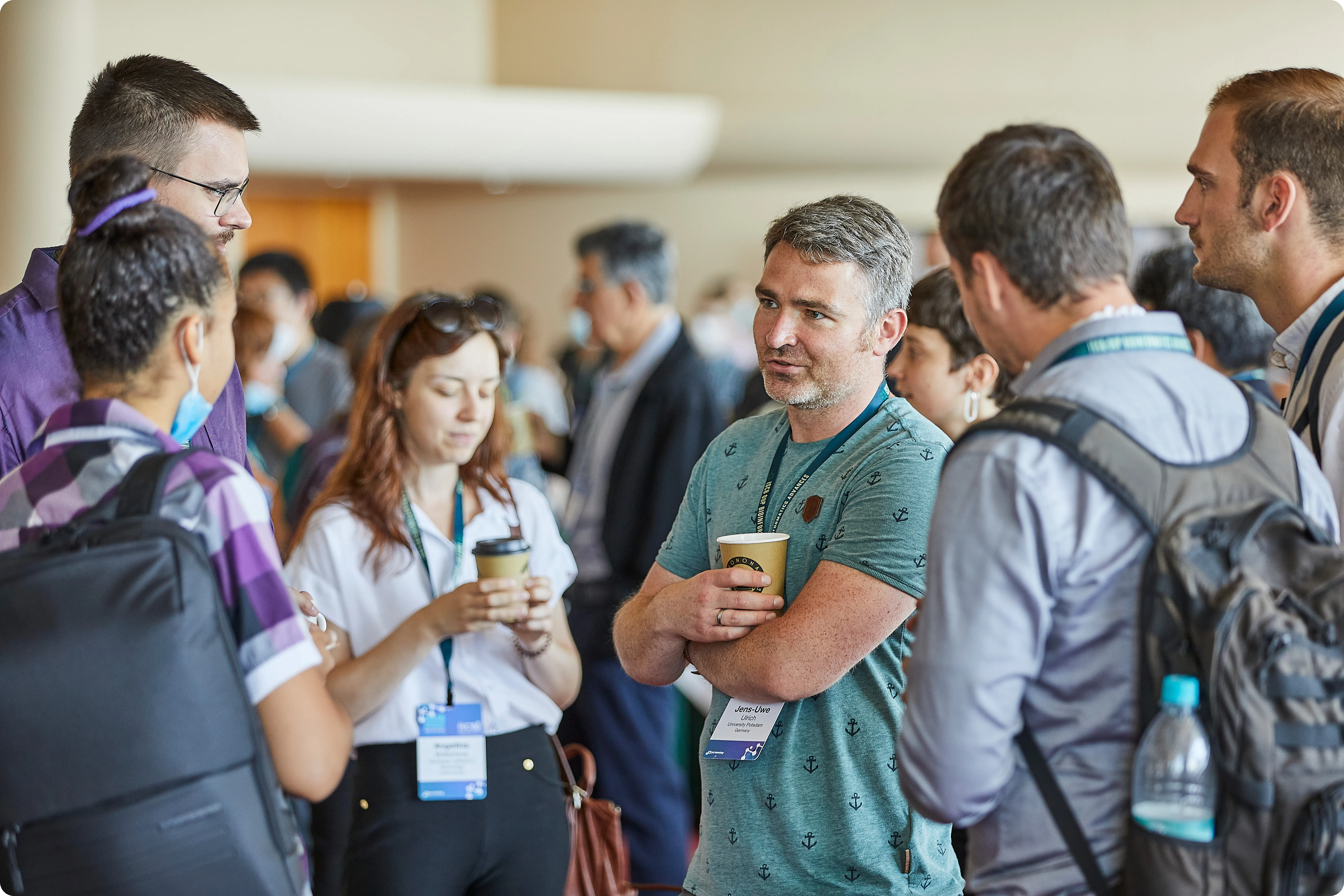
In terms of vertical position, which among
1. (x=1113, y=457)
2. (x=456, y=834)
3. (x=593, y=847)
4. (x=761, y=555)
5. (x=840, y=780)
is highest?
(x=1113, y=457)

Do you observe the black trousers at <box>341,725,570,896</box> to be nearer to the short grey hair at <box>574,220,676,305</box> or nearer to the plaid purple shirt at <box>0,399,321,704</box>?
the plaid purple shirt at <box>0,399,321,704</box>

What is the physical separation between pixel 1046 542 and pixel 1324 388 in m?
0.77

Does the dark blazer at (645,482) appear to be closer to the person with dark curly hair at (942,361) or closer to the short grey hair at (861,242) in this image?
the person with dark curly hair at (942,361)

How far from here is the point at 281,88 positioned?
837 cm

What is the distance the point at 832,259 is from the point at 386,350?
3.45ft

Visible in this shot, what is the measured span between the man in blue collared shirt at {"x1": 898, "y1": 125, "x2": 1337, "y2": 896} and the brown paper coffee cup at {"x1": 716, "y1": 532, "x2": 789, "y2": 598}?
386mm

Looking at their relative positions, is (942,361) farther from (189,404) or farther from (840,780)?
(189,404)

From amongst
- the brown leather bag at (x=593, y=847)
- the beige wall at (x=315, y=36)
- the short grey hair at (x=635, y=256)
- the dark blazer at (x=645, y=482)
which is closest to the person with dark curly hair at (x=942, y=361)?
the brown leather bag at (x=593, y=847)

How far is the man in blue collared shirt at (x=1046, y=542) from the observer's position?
1276 mm

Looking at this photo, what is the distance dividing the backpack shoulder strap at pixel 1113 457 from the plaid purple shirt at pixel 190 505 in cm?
85

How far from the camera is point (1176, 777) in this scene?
1.24 meters

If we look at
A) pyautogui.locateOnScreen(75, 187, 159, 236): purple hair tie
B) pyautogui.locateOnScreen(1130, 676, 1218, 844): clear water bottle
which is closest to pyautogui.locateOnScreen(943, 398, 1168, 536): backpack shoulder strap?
pyautogui.locateOnScreen(1130, 676, 1218, 844): clear water bottle

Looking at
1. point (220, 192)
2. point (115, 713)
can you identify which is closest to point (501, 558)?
point (220, 192)

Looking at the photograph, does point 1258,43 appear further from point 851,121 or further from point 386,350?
point 386,350
